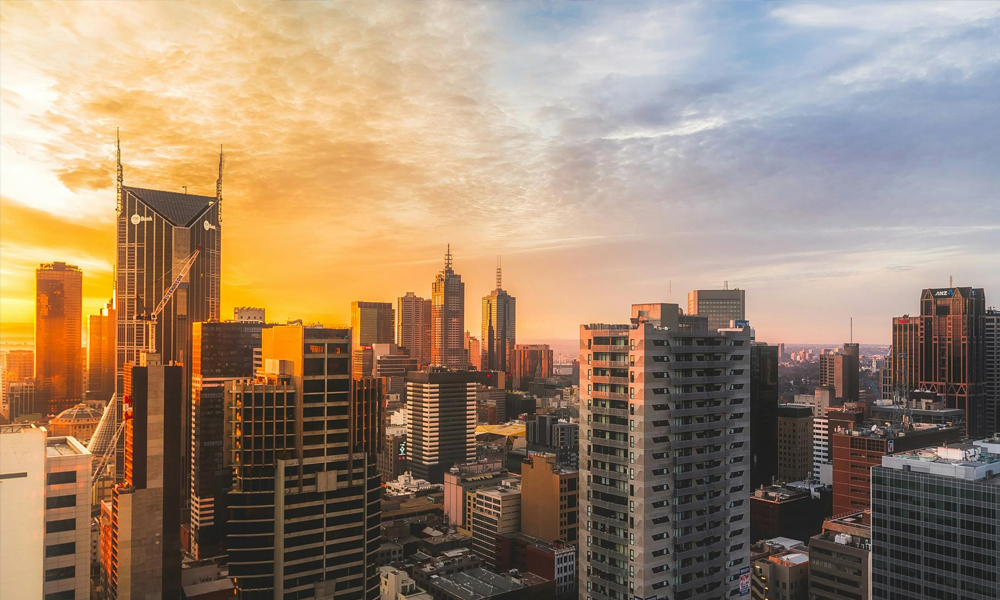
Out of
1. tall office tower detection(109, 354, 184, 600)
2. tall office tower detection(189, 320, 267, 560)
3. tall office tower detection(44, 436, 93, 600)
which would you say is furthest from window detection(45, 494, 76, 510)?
tall office tower detection(189, 320, 267, 560)

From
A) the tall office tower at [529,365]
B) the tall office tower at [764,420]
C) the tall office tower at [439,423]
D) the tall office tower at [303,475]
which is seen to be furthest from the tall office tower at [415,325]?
the tall office tower at [303,475]

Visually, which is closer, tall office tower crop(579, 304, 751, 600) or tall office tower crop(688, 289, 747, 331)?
tall office tower crop(579, 304, 751, 600)

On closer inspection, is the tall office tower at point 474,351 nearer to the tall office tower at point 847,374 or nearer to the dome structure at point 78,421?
the tall office tower at point 847,374

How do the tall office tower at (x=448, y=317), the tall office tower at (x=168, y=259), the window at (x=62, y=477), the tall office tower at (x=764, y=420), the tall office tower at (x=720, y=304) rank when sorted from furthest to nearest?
the tall office tower at (x=448, y=317) < the tall office tower at (x=720, y=304) < the tall office tower at (x=168, y=259) < the tall office tower at (x=764, y=420) < the window at (x=62, y=477)

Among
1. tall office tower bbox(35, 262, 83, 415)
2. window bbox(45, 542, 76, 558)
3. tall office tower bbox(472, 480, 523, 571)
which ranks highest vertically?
tall office tower bbox(35, 262, 83, 415)

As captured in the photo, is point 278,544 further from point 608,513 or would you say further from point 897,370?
point 897,370

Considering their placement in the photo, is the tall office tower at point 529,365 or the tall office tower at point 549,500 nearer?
the tall office tower at point 549,500

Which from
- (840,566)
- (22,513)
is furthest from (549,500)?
(22,513)

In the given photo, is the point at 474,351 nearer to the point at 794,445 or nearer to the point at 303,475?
the point at 794,445

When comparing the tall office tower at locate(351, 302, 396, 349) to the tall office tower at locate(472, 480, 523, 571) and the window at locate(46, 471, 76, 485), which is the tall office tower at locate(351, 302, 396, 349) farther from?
the window at locate(46, 471, 76, 485)
